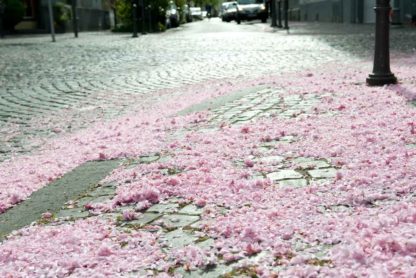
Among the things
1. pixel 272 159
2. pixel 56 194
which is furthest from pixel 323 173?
pixel 56 194

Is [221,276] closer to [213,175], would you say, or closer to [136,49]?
[213,175]

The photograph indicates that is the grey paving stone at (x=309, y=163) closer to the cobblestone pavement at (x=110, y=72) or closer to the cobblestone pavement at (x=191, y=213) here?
the cobblestone pavement at (x=191, y=213)

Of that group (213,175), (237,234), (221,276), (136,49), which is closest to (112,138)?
(213,175)

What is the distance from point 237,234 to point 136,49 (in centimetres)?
1633

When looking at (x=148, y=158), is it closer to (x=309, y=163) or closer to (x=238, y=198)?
(x=309, y=163)

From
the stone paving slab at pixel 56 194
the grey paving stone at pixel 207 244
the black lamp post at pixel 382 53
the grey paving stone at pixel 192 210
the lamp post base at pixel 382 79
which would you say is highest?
the black lamp post at pixel 382 53

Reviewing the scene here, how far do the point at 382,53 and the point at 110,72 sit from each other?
22.3ft

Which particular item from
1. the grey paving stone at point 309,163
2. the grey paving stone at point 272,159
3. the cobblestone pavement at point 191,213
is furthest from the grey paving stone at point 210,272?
the grey paving stone at point 272,159

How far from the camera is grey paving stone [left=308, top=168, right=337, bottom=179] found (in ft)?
12.3

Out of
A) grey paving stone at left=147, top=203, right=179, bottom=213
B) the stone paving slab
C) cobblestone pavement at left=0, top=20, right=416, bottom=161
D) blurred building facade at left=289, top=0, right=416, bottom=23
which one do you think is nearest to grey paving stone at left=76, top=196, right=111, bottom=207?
the stone paving slab

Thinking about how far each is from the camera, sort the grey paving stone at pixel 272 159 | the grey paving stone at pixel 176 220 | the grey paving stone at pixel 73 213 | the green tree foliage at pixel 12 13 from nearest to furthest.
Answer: the grey paving stone at pixel 176 220 < the grey paving stone at pixel 73 213 < the grey paving stone at pixel 272 159 < the green tree foliage at pixel 12 13

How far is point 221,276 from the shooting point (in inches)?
97.3

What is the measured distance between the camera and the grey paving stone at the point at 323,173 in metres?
3.73

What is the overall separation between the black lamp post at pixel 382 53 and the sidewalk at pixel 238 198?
3.64ft
